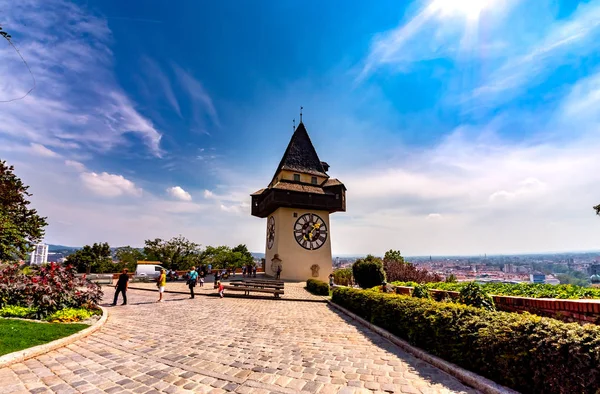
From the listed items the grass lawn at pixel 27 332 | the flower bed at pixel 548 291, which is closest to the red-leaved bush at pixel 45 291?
the grass lawn at pixel 27 332

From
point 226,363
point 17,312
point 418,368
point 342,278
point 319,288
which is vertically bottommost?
point 342,278

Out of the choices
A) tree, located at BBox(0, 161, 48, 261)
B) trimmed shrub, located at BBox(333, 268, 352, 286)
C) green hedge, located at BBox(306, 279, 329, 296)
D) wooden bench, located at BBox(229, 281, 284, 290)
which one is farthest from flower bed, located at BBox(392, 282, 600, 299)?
tree, located at BBox(0, 161, 48, 261)

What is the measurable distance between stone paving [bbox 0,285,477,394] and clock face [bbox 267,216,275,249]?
61.4 ft

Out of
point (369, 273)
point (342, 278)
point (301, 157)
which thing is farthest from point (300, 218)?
point (369, 273)

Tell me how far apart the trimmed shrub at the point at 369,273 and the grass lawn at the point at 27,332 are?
13.4 m

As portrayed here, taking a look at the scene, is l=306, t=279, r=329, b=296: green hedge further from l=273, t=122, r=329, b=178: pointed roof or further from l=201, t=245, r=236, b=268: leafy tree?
l=201, t=245, r=236, b=268: leafy tree

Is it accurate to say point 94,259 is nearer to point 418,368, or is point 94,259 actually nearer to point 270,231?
point 270,231

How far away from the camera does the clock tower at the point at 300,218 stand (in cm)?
2566

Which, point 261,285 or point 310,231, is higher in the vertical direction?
point 310,231

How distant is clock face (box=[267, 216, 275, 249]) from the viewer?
27875mm

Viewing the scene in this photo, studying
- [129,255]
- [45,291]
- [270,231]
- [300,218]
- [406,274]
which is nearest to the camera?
[45,291]

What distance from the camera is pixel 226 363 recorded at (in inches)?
212

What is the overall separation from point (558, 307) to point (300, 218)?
68.8 feet

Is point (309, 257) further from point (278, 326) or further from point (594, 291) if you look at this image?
point (594, 291)
